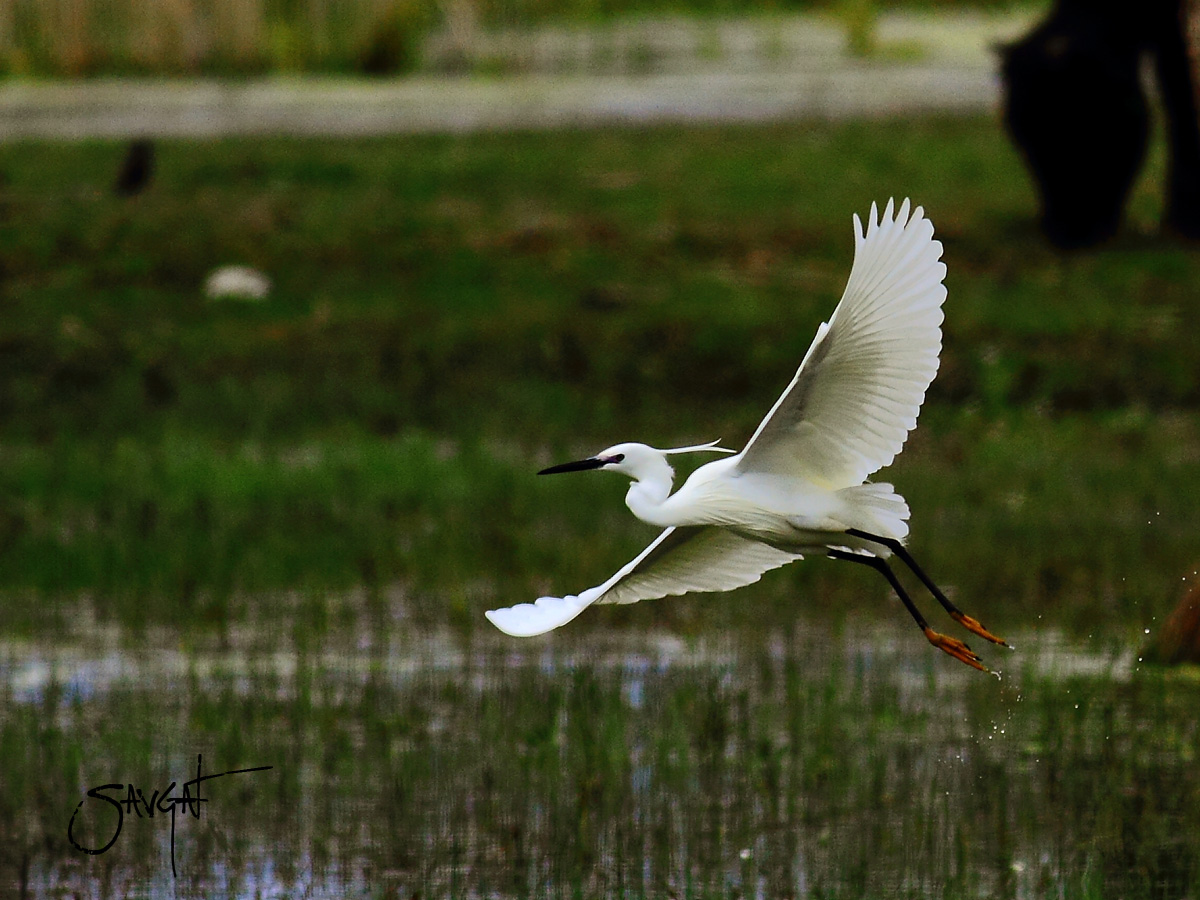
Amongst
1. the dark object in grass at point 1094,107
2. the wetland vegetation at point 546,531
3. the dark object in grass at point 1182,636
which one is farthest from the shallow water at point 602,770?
the dark object in grass at point 1094,107

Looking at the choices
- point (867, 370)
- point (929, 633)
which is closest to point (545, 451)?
point (867, 370)

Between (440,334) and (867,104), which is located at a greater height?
(867,104)

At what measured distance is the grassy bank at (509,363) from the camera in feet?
34.8

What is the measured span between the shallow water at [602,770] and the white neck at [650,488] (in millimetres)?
1146

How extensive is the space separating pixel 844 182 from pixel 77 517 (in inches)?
352

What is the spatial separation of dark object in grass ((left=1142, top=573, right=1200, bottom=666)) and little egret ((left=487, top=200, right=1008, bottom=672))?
297 centimetres

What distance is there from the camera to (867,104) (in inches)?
894

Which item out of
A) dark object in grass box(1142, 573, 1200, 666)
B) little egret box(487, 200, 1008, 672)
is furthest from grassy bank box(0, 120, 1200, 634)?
little egret box(487, 200, 1008, 672)

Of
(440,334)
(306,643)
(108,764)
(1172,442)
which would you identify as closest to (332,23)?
(440,334)

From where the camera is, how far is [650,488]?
5.67 meters

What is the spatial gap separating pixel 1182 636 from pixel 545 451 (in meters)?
5.26

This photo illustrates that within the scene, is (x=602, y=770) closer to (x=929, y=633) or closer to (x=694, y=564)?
(x=694, y=564)

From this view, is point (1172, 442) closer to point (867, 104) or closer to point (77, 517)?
point (77, 517)
